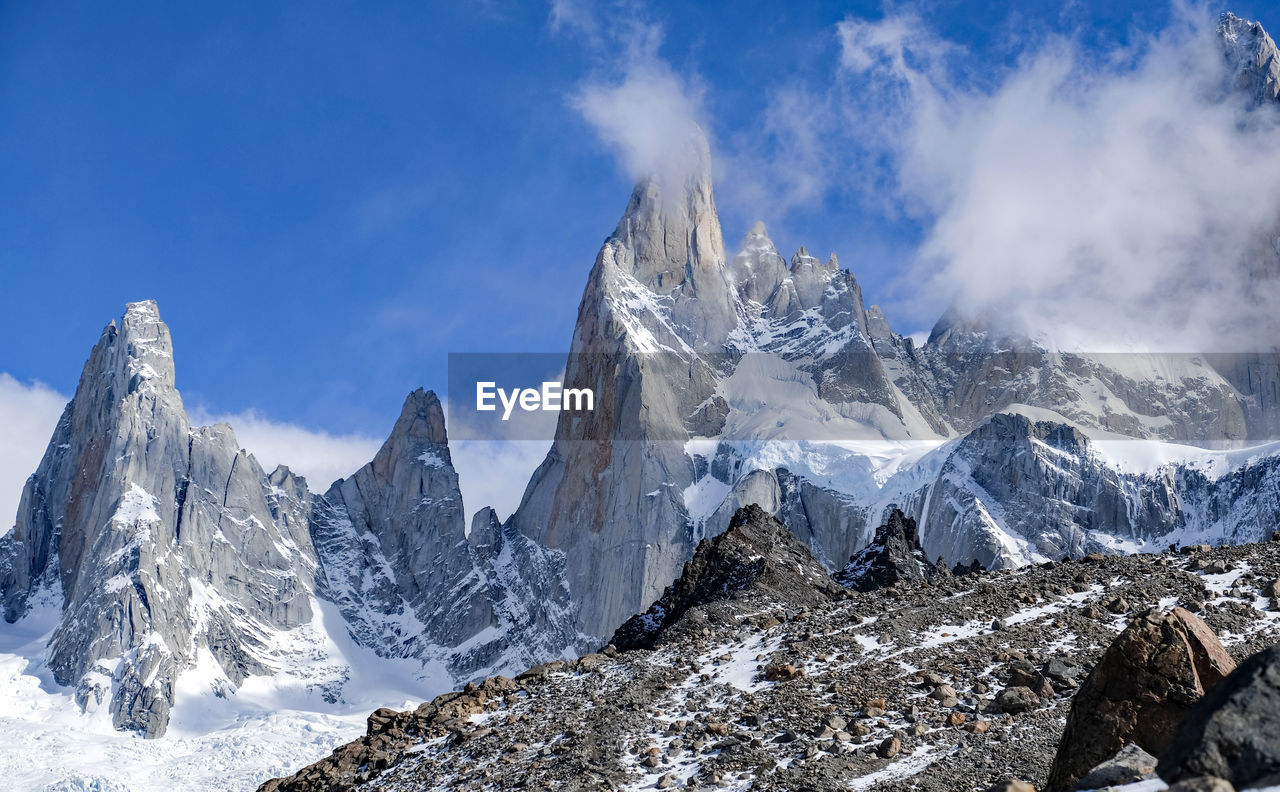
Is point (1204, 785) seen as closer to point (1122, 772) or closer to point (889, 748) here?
point (1122, 772)

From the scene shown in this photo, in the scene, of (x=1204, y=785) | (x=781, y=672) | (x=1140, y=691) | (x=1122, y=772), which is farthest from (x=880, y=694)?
(x=1204, y=785)

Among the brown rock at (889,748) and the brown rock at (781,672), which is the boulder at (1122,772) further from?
the brown rock at (781,672)

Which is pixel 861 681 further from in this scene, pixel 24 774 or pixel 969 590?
pixel 24 774

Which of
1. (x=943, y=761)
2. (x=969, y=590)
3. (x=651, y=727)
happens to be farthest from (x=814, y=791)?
(x=969, y=590)

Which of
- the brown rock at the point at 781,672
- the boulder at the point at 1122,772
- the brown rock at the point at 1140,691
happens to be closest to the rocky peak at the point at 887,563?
the brown rock at the point at 781,672

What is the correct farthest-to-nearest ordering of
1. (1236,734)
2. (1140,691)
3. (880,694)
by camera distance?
(880,694) → (1140,691) → (1236,734)
